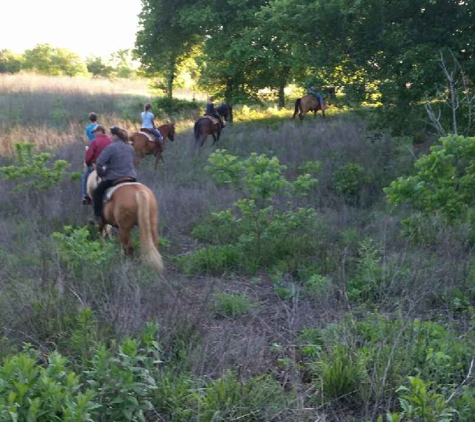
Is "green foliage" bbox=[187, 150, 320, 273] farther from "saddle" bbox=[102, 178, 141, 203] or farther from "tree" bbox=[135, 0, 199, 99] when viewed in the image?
"tree" bbox=[135, 0, 199, 99]

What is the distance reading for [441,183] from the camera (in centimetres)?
819

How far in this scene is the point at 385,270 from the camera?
7012 mm

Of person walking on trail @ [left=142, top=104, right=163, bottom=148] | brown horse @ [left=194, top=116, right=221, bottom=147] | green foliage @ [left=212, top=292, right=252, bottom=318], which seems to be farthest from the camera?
brown horse @ [left=194, top=116, right=221, bottom=147]

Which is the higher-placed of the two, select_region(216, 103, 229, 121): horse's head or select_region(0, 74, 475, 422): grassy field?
select_region(216, 103, 229, 121): horse's head

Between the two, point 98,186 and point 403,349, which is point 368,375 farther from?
point 98,186

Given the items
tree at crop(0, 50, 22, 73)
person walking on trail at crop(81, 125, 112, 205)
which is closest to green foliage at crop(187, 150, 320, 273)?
person walking on trail at crop(81, 125, 112, 205)

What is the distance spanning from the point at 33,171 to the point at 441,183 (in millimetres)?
7806

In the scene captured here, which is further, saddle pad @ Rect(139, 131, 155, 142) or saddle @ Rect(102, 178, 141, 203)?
saddle pad @ Rect(139, 131, 155, 142)

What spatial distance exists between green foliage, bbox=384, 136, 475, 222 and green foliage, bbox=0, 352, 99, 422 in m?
5.62

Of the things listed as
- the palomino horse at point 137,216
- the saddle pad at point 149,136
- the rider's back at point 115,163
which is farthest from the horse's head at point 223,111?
the palomino horse at point 137,216

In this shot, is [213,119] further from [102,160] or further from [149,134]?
[102,160]

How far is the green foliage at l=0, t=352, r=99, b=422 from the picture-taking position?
11.0 feet

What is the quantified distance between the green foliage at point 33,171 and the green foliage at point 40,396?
8.35 metres

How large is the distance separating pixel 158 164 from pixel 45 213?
21.1ft
